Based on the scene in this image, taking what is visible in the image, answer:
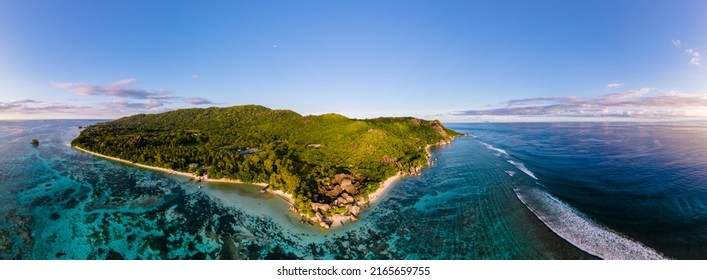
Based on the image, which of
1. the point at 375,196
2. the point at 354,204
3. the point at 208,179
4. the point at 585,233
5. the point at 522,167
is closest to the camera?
the point at 585,233

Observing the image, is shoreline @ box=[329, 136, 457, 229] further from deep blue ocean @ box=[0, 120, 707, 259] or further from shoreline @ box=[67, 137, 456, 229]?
deep blue ocean @ box=[0, 120, 707, 259]

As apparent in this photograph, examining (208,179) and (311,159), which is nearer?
(208,179)

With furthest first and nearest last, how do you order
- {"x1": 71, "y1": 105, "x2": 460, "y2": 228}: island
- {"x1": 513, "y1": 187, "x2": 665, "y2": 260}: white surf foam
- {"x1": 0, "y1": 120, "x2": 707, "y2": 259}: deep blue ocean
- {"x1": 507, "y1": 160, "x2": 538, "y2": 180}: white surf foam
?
1. {"x1": 507, "y1": 160, "x2": 538, "y2": 180}: white surf foam
2. {"x1": 71, "y1": 105, "x2": 460, "y2": 228}: island
3. {"x1": 0, "y1": 120, "x2": 707, "y2": 259}: deep blue ocean
4. {"x1": 513, "y1": 187, "x2": 665, "y2": 260}: white surf foam

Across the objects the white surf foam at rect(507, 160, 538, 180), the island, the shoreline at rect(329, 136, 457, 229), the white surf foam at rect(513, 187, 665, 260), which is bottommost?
the white surf foam at rect(513, 187, 665, 260)

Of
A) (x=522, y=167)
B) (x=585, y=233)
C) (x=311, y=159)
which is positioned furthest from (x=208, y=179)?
(x=522, y=167)

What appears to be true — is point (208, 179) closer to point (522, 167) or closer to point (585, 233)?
point (585, 233)

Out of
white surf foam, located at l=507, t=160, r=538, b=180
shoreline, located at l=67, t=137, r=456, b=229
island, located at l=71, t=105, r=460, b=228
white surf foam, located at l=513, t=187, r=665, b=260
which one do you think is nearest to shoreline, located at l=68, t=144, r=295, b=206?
shoreline, located at l=67, t=137, r=456, b=229

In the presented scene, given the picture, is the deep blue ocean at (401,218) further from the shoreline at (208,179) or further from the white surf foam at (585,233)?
the shoreline at (208,179)
